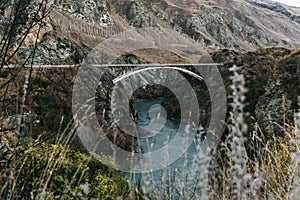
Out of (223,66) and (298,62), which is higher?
(298,62)

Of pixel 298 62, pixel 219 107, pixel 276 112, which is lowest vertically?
pixel 219 107

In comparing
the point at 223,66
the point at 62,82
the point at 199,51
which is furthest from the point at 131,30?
the point at 62,82

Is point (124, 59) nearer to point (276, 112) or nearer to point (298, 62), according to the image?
point (298, 62)

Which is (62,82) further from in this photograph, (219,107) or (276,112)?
(276,112)

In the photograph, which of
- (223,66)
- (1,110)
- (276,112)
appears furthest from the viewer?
(223,66)

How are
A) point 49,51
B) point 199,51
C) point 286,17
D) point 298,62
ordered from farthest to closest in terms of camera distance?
1. point 286,17
2. point 199,51
3. point 49,51
4. point 298,62

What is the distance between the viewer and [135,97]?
37.6 m

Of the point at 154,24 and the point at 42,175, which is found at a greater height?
the point at 42,175

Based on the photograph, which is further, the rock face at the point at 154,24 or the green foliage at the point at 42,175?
the rock face at the point at 154,24

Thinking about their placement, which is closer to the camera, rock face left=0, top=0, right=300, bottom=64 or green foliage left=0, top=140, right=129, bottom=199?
green foliage left=0, top=140, right=129, bottom=199

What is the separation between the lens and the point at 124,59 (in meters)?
51.1

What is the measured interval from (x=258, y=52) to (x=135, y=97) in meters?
14.2

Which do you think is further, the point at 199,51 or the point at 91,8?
the point at 199,51

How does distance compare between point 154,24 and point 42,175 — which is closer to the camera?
point 42,175
